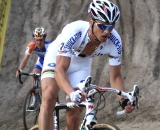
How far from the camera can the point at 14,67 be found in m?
14.1

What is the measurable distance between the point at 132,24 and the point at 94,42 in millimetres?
9374

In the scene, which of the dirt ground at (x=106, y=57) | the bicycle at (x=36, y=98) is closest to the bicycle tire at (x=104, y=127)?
the dirt ground at (x=106, y=57)

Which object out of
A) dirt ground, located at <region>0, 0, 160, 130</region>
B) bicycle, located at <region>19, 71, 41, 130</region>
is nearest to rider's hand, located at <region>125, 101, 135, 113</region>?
dirt ground, located at <region>0, 0, 160, 130</region>

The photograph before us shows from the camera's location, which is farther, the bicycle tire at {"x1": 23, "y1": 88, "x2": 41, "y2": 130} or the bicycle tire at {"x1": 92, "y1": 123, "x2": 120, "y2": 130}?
the bicycle tire at {"x1": 23, "y1": 88, "x2": 41, "y2": 130}

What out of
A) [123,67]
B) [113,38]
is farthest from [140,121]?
[113,38]

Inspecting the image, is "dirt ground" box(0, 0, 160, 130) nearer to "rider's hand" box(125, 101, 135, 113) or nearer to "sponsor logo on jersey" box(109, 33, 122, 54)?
"sponsor logo on jersey" box(109, 33, 122, 54)

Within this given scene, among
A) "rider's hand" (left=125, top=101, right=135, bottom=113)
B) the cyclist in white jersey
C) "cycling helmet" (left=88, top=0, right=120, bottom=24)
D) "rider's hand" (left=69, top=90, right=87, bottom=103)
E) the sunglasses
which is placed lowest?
"rider's hand" (left=125, top=101, right=135, bottom=113)

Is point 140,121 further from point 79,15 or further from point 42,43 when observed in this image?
point 79,15

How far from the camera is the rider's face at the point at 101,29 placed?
4.72 m

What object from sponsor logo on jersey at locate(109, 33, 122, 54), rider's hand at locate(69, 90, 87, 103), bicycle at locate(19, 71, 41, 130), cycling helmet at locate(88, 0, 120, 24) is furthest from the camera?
bicycle at locate(19, 71, 41, 130)

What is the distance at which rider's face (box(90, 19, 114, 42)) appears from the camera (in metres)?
4.72

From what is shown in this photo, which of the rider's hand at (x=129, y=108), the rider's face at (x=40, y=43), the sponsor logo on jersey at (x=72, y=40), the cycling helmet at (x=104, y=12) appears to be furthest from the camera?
the rider's face at (x=40, y=43)

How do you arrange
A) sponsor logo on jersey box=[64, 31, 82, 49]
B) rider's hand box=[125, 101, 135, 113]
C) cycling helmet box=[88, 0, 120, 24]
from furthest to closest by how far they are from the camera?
sponsor logo on jersey box=[64, 31, 82, 49] < cycling helmet box=[88, 0, 120, 24] < rider's hand box=[125, 101, 135, 113]

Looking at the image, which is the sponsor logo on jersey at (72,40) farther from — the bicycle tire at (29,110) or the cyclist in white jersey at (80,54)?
the bicycle tire at (29,110)
